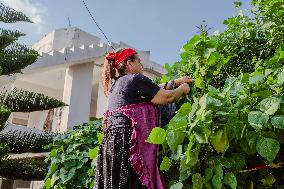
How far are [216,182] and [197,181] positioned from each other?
8 cm

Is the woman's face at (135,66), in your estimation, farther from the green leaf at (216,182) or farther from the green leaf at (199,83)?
the green leaf at (216,182)

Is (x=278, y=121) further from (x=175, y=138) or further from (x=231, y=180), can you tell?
(x=175, y=138)

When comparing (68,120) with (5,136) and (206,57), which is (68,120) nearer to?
(5,136)

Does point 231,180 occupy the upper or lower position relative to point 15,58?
lower

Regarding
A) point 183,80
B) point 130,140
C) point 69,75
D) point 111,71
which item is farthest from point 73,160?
point 69,75

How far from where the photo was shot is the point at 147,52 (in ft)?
49.9

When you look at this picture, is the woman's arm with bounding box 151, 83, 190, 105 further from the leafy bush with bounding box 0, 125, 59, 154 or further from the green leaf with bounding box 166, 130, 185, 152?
the leafy bush with bounding box 0, 125, 59, 154

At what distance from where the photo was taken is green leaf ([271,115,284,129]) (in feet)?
4.99

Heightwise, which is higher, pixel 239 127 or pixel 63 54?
pixel 63 54

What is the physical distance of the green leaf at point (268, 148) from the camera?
60.2 inches

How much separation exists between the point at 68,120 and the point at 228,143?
11983mm

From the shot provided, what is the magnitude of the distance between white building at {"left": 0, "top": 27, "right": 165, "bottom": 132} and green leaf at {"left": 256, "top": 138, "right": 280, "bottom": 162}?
466 inches

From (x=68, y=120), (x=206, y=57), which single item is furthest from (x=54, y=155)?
(x=68, y=120)

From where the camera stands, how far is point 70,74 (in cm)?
1393
